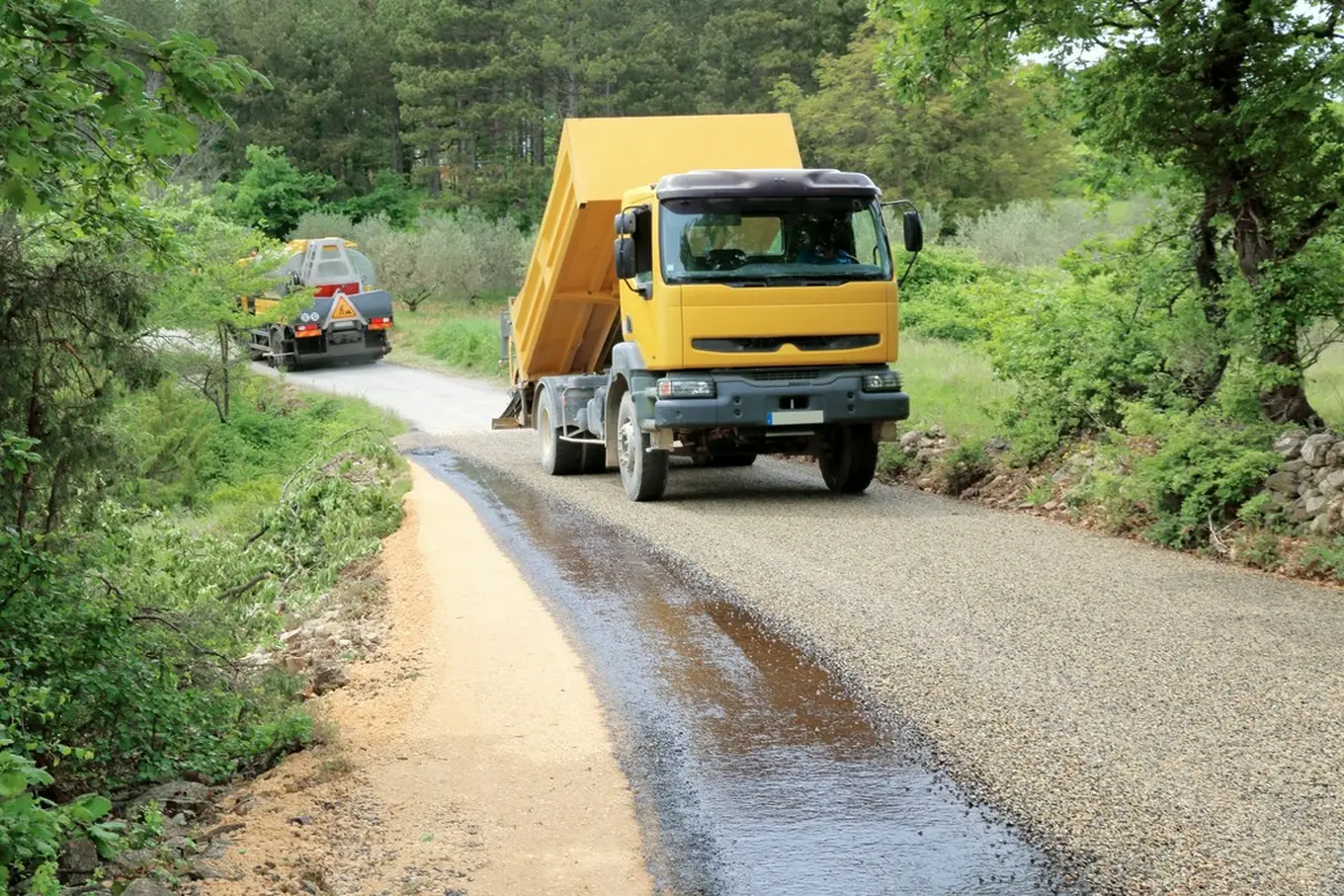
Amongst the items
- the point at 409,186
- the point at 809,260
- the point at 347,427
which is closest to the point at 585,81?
the point at 409,186

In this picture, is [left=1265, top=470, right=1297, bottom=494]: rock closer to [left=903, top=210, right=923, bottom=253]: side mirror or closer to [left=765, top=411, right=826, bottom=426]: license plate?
[left=903, top=210, right=923, bottom=253]: side mirror

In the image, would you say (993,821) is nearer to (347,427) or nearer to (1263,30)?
(1263,30)

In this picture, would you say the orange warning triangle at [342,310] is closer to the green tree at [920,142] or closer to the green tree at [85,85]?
the green tree at [920,142]

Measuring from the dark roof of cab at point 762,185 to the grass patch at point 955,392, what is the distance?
274cm

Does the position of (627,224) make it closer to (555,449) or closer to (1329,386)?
(555,449)

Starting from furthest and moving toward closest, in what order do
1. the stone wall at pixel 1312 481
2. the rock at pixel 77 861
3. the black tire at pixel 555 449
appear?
the black tire at pixel 555 449 → the stone wall at pixel 1312 481 → the rock at pixel 77 861

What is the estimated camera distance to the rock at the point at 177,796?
5.72m

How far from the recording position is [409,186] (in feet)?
200

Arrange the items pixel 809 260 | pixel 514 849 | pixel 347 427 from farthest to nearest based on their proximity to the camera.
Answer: pixel 347 427 < pixel 809 260 < pixel 514 849

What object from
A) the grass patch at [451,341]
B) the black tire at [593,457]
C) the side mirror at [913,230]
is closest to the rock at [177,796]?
the side mirror at [913,230]

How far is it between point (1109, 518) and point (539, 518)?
15.3 ft

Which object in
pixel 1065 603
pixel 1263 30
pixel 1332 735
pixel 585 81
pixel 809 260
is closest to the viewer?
pixel 1332 735

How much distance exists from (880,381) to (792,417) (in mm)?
822

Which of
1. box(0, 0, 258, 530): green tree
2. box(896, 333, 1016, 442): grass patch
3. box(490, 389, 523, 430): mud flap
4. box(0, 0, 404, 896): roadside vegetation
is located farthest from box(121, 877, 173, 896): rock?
box(490, 389, 523, 430): mud flap
